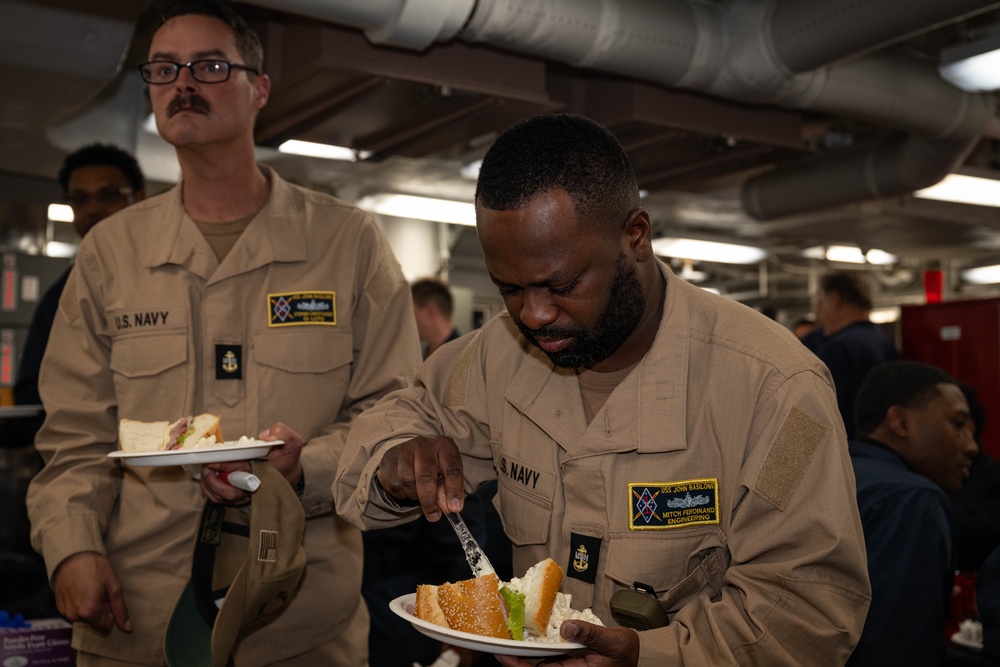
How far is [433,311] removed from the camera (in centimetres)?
584

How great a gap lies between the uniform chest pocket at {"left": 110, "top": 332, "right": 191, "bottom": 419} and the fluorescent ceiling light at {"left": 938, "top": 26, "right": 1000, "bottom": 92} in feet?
13.5

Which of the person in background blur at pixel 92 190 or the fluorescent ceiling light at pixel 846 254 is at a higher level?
the fluorescent ceiling light at pixel 846 254

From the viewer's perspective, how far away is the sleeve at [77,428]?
81.7 inches

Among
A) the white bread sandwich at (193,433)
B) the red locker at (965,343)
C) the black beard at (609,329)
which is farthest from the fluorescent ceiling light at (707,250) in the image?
the black beard at (609,329)

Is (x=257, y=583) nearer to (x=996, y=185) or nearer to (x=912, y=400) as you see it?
(x=912, y=400)

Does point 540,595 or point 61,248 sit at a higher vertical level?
point 61,248

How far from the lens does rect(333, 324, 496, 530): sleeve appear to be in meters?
1.75

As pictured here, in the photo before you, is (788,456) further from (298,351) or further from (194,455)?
(298,351)

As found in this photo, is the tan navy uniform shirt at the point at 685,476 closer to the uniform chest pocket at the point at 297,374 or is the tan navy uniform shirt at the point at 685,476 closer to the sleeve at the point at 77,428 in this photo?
the uniform chest pocket at the point at 297,374

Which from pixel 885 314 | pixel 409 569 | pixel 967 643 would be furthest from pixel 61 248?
pixel 885 314

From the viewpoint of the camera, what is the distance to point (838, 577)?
4.49ft

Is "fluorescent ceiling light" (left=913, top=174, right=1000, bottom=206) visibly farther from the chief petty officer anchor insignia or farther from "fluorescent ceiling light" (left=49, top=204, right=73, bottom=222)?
"fluorescent ceiling light" (left=49, top=204, right=73, bottom=222)

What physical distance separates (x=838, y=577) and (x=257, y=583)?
1085mm

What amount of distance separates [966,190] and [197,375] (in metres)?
7.25
